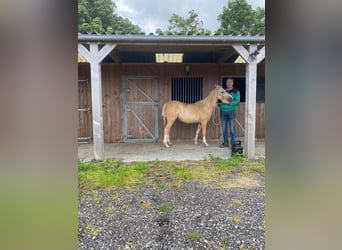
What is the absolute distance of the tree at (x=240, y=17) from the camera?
20.4 metres

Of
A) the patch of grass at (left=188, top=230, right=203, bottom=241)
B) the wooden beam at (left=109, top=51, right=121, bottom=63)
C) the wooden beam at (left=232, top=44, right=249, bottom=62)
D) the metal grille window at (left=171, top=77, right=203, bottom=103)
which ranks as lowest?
the patch of grass at (left=188, top=230, right=203, bottom=241)

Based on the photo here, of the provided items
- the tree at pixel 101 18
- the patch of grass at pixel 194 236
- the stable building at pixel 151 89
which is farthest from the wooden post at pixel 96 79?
the tree at pixel 101 18

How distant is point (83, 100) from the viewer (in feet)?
22.8

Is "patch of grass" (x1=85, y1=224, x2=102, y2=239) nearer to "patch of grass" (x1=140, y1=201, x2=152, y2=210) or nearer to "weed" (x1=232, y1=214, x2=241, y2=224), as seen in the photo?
"patch of grass" (x1=140, y1=201, x2=152, y2=210)

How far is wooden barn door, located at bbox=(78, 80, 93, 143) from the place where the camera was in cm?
691

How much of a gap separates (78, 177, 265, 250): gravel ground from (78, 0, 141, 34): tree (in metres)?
17.2

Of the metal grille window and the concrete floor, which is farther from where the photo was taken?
the metal grille window

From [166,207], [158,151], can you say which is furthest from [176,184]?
[158,151]

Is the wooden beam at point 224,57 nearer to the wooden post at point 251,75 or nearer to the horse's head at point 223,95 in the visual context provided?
the horse's head at point 223,95

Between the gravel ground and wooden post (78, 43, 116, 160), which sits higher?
wooden post (78, 43, 116, 160)

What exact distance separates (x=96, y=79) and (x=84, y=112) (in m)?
2.34

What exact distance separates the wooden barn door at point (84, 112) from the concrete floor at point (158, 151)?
0.37 metres

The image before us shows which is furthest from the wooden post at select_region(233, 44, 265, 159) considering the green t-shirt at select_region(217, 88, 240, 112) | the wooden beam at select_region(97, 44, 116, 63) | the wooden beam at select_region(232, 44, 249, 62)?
the wooden beam at select_region(97, 44, 116, 63)
